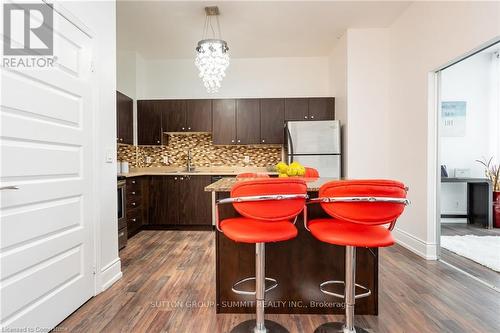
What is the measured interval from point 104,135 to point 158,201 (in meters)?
2.27

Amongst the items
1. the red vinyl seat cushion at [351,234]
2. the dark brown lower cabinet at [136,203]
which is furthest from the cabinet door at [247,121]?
the red vinyl seat cushion at [351,234]

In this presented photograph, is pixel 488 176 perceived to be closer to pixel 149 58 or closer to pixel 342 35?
pixel 342 35

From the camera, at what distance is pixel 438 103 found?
3164 mm

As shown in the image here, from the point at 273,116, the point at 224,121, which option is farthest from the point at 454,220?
the point at 224,121

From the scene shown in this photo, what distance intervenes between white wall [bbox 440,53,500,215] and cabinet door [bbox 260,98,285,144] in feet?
9.04


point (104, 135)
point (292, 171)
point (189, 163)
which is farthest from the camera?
point (189, 163)

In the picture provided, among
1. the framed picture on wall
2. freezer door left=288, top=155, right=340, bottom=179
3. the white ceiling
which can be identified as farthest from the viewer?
the framed picture on wall

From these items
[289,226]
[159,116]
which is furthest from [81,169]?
[159,116]

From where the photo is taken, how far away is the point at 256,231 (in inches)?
60.7

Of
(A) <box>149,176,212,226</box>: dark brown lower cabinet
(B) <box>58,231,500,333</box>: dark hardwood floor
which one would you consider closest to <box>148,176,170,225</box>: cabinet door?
(A) <box>149,176,212,226</box>: dark brown lower cabinet

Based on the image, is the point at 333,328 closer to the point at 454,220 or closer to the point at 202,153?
the point at 202,153

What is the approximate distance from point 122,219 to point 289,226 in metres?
2.68

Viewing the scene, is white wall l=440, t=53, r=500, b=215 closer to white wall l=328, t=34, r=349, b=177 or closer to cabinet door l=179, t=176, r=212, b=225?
white wall l=328, t=34, r=349, b=177

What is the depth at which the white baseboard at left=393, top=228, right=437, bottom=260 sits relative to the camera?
124 inches
